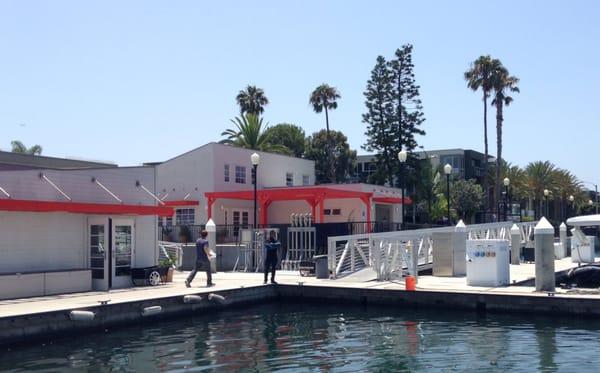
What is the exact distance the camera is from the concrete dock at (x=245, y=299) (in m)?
14.4

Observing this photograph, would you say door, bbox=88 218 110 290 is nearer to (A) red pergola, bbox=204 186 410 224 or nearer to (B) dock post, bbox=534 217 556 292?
(B) dock post, bbox=534 217 556 292

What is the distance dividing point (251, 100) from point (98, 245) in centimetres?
4465

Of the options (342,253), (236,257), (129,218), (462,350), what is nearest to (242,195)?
(236,257)

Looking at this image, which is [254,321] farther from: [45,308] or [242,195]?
[242,195]

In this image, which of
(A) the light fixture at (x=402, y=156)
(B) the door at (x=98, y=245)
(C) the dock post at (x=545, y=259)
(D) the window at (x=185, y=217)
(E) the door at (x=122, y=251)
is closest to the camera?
(C) the dock post at (x=545, y=259)

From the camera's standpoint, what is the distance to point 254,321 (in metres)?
17.2

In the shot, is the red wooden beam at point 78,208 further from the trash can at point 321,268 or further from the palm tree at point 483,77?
the palm tree at point 483,77

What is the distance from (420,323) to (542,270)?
399cm

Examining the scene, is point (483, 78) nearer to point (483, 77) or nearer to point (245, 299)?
point (483, 77)

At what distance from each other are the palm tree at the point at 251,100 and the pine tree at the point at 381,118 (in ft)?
45.6

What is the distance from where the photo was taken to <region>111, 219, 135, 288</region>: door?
2008 centimetres

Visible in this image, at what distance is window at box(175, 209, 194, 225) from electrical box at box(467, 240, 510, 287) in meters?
20.4

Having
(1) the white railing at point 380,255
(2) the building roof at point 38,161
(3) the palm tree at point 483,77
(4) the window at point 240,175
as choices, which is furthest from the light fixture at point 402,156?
(3) the palm tree at point 483,77

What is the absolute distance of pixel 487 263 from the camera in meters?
19.8
